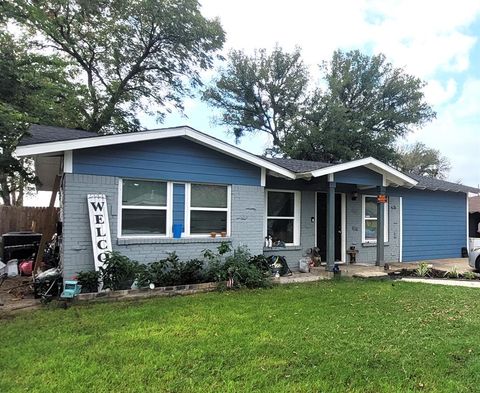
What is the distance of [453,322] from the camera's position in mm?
4957

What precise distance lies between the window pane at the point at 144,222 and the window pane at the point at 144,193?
0.58 feet

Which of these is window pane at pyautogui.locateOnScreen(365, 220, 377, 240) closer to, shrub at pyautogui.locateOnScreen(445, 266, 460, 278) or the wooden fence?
shrub at pyautogui.locateOnScreen(445, 266, 460, 278)

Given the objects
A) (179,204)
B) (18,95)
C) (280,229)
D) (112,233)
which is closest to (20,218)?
(18,95)

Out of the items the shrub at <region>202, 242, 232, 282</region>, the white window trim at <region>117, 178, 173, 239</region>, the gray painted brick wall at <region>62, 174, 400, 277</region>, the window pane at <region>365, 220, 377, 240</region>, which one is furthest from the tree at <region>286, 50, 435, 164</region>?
the white window trim at <region>117, 178, 173, 239</region>

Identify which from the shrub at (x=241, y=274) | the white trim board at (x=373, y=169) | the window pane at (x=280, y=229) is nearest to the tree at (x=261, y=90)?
the white trim board at (x=373, y=169)

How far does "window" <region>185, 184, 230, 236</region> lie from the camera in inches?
312

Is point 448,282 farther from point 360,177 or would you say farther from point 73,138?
point 73,138

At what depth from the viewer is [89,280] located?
6336 mm

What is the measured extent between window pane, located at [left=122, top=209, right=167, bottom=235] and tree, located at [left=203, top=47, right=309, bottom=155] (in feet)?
67.7

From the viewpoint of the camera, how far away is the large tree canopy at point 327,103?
24.7m

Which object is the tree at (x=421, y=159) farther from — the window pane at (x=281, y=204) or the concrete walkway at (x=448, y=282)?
the window pane at (x=281, y=204)

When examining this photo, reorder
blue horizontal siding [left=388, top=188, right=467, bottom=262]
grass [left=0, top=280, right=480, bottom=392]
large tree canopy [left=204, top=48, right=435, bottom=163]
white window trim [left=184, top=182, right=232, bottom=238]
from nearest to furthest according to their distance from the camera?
grass [left=0, top=280, right=480, bottom=392] < white window trim [left=184, top=182, right=232, bottom=238] < blue horizontal siding [left=388, top=188, right=467, bottom=262] < large tree canopy [left=204, top=48, right=435, bottom=163]

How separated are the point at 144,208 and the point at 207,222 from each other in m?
1.46

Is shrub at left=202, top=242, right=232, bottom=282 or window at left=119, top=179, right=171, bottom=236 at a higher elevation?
window at left=119, top=179, right=171, bottom=236
